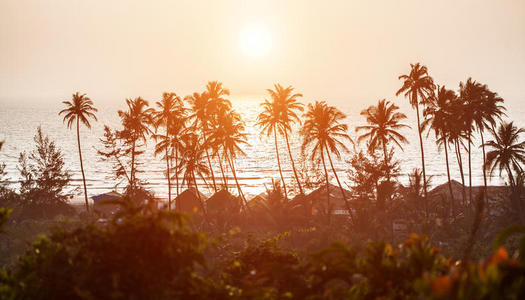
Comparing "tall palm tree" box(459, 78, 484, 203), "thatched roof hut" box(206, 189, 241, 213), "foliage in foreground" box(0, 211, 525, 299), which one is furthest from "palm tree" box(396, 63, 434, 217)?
"foliage in foreground" box(0, 211, 525, 299)

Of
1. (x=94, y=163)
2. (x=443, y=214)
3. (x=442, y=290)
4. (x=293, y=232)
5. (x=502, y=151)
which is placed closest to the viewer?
(x=442, y=290)

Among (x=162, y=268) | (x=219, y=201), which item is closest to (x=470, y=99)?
(x=219, y=201)

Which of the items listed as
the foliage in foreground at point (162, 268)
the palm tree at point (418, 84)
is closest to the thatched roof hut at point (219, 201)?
the palm tree at point (418, 84)

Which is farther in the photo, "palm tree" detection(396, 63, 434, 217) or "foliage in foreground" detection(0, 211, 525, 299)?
"palm tree" detection(396, 63, 434, 217)

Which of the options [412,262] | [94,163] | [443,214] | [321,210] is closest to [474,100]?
[443,214]

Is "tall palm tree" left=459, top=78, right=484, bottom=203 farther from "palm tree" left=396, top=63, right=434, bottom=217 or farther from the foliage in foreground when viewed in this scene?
the foliage in foreground

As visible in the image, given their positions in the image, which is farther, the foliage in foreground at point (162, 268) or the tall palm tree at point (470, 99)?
the tall palm tree at point (470, 99)

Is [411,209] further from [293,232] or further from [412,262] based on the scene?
[412,262]

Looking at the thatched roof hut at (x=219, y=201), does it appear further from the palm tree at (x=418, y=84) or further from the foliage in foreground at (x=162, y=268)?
the foliage in foreground at (x=162, y=268)

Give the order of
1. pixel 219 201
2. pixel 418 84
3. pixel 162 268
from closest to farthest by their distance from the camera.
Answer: pixel 162 268 → pixel 418 84 → pixel 219 201

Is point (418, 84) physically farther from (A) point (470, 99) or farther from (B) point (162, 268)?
(B) point (162, 268)

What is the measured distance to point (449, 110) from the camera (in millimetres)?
53531

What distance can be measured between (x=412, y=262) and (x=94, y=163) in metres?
140

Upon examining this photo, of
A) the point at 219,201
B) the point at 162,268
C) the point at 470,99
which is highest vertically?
the point at 470,99
